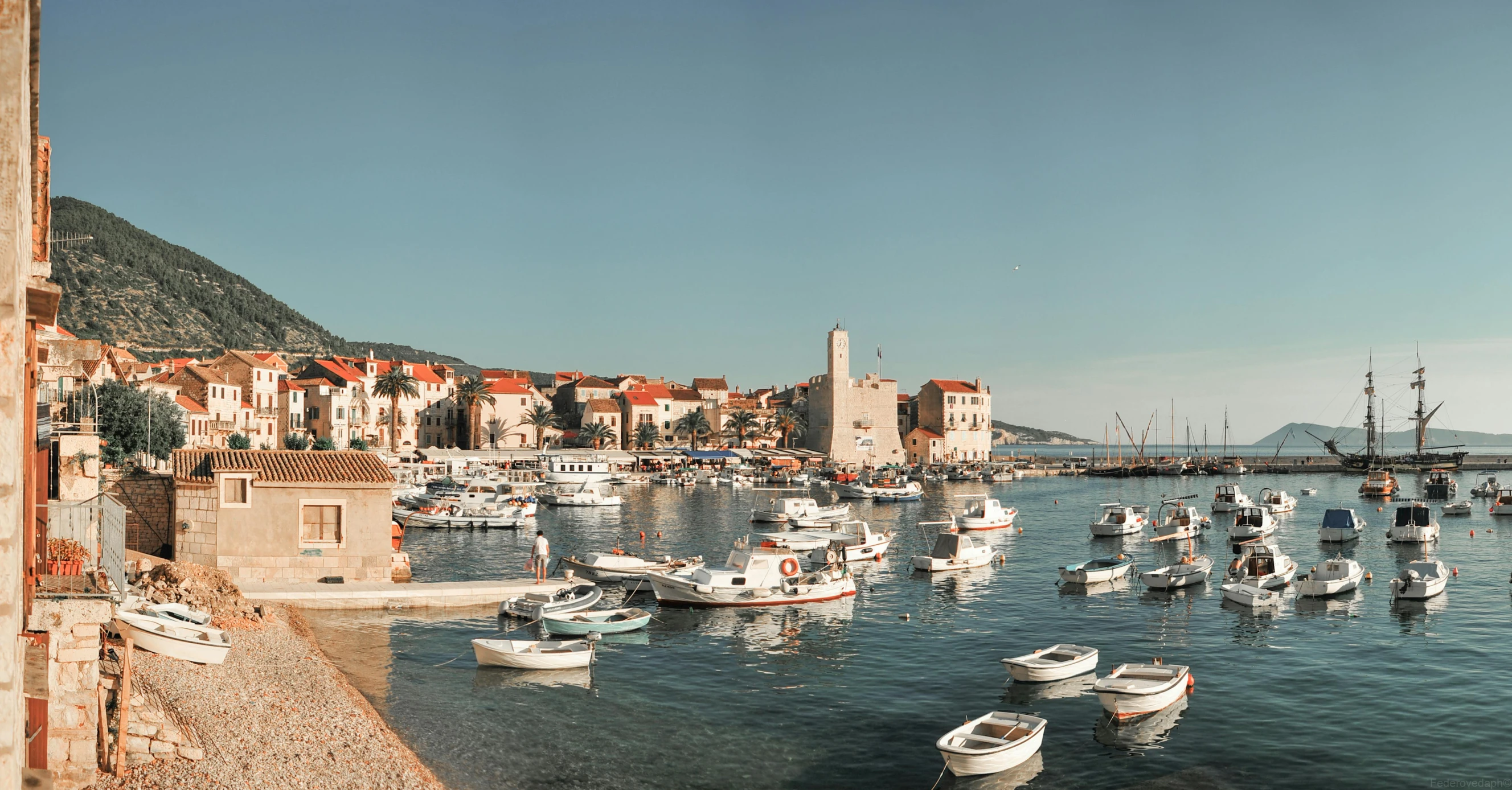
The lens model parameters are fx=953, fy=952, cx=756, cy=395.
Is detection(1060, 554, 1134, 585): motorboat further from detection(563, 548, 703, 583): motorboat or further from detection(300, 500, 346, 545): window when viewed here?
detection(300, 500, 346, 545): window

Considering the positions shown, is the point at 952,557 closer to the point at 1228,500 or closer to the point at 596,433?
the point at 1228,500

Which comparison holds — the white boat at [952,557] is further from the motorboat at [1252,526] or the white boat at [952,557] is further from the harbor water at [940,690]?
the motorboat at [1252,526]

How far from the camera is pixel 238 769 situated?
14.3 m

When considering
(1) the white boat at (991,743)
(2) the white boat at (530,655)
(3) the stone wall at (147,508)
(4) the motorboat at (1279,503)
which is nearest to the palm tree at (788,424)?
(4) the motorboat at (1279,503)

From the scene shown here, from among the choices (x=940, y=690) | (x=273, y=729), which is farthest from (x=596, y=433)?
(x=273, y=729)

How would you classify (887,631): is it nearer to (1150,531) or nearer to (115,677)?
(115,677)

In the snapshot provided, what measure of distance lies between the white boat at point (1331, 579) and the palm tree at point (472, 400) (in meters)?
105

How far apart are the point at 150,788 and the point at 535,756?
21.8 feet

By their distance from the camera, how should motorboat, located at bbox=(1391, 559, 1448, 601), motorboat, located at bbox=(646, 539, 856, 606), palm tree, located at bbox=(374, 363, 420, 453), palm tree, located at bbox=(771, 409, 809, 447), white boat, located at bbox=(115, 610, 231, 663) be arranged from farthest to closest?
palm tree, located at bbox=(771, 409, 809, 447) → palm tree, located at bbox=(374, 363, 420, 453) → motorboat, located at bbox=(1391, 559, 1448, 601) → motorboat, located at bbox=(646, 539, 856, 606) → white boat, located at bbox=(115, 610, 231, 663)

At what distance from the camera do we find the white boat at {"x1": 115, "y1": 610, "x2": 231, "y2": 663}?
18672 millimetres

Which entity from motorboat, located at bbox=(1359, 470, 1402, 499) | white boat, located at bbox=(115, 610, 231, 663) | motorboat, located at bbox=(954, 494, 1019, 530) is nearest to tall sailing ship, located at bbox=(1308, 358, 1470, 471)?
motorboat, located at bbox=(1359, 470, 1402, 499)

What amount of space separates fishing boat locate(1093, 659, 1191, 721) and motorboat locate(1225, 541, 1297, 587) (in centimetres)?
1741

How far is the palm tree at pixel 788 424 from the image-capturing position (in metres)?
139

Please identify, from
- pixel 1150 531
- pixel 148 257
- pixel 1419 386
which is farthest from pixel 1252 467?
pixel 148 257
